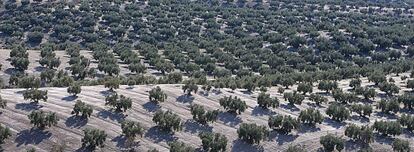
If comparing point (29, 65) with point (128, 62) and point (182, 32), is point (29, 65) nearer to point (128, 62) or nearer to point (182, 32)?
point (128, 62)

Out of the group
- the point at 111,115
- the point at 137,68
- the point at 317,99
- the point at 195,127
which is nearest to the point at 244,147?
the point at 195,127

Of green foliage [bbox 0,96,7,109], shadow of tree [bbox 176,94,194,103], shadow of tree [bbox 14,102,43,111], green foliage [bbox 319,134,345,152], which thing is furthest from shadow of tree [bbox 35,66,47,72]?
green foliage [bbox 319,134,345,152]

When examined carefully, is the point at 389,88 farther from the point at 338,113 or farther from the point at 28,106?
the point at 28,106

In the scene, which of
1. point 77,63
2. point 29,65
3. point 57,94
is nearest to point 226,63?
point 77,63

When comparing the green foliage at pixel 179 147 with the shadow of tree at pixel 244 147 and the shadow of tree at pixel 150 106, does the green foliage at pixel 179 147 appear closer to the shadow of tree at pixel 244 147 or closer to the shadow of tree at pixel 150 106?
the shadow of tree at pixel 244 147

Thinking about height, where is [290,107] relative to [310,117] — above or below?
below

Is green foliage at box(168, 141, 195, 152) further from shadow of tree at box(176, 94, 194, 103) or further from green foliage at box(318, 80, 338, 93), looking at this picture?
green foliage at box(318, 80, 338, 93)

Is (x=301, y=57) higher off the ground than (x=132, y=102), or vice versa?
(x=132, y=102)

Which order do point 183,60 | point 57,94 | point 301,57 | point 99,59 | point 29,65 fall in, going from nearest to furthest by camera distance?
point 57,94 < point 29,65 < point 99,59 < point 183,60 < point 301,57
